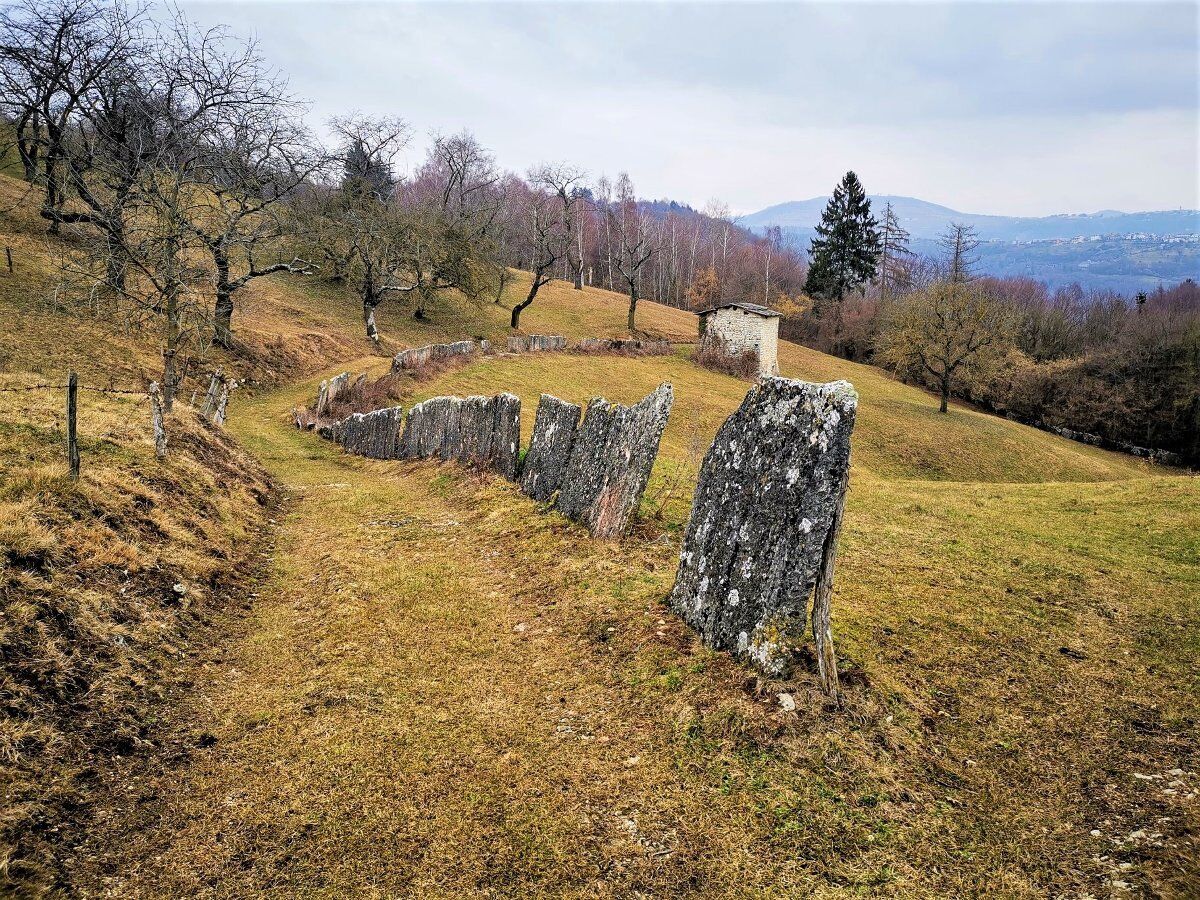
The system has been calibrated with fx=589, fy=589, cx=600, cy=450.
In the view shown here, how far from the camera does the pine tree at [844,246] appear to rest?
240 ft

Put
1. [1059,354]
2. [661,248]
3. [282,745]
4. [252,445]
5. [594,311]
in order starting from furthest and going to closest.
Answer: [661,248] < [594,311] < [1059,354] < [252,445] < [282,745]

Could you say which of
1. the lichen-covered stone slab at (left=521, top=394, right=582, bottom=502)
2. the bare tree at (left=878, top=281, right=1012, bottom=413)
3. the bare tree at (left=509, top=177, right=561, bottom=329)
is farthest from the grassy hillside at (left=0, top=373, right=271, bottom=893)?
the bare tree at (left=878, top=281, right=1012, bottom=413)

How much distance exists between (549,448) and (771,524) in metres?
5.41

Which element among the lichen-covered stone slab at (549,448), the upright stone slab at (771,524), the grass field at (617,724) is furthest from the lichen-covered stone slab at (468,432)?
the upright stone slab at (771,524)

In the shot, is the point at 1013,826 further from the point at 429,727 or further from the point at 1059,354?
the point at 1059,354

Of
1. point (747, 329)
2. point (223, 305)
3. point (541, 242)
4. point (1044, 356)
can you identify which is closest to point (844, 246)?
point (1044, 356)

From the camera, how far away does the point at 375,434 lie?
57.1ft

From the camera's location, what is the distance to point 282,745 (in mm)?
4480

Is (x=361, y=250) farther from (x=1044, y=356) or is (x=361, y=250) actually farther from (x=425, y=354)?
(x=1044, y=356)

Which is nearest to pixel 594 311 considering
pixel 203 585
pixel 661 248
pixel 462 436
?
pixel 661 248

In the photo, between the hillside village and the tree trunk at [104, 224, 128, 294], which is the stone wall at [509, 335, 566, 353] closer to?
the tree trunk at [104, 224, 128, 294]

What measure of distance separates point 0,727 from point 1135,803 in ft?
23.7

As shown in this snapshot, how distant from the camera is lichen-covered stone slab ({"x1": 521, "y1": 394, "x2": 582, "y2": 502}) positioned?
9.45 m

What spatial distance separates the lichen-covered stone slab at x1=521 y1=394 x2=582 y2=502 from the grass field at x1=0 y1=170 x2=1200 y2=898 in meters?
0.43
